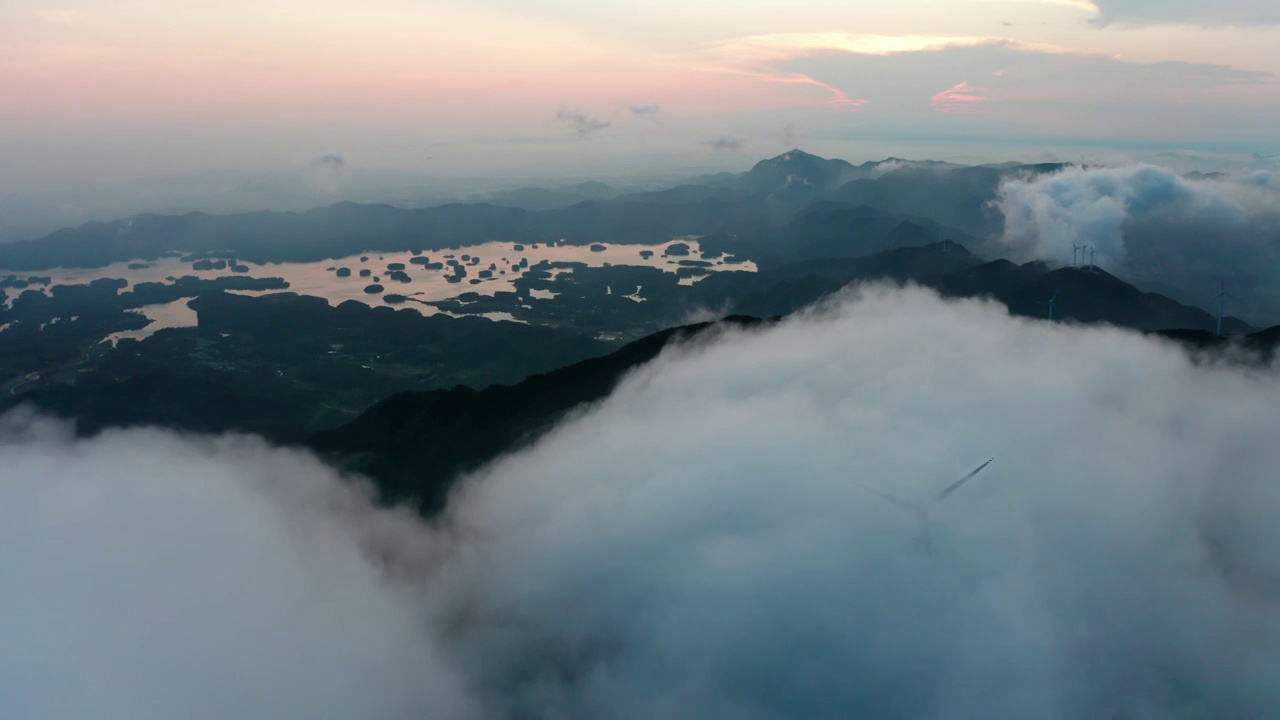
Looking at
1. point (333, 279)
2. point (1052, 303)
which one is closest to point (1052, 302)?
point (1052, 303)

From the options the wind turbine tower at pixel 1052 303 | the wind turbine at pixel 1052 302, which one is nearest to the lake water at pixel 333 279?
the wind turbine at pixel 1052 302

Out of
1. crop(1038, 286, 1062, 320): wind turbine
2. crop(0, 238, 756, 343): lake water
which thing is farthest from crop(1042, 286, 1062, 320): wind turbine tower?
crop(0, 238, 756, 343): lake water

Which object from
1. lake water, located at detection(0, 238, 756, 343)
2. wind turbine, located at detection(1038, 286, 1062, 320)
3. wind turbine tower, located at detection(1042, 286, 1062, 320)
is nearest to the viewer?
wind turbine tower, located at detection(1042, 286, 1062, 320)

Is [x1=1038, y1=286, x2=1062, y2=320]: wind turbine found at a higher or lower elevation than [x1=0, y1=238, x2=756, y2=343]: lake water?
lower

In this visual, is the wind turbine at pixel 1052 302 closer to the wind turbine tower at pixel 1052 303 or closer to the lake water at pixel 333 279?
the wind turbine tower at pixel 1052 303

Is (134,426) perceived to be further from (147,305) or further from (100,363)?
(147,305)

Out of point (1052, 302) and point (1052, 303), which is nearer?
point (1052, 302)

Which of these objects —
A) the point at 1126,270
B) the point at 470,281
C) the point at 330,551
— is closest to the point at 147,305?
the point at 470,281

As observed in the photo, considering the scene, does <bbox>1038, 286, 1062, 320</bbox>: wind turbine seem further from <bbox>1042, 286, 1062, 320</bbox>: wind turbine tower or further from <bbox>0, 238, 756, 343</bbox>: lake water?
<bbox>0, 238, 756, 343</bbox>: lake water

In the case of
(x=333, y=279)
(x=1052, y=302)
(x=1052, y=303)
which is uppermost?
(x=333, y=279)

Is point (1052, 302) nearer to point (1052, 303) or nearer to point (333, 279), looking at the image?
point (1052, 303)

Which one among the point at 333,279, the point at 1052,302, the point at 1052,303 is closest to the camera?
the point at 1052,302

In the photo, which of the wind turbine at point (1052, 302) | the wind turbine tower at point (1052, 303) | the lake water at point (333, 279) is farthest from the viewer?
the lake water at point (333, 279)
